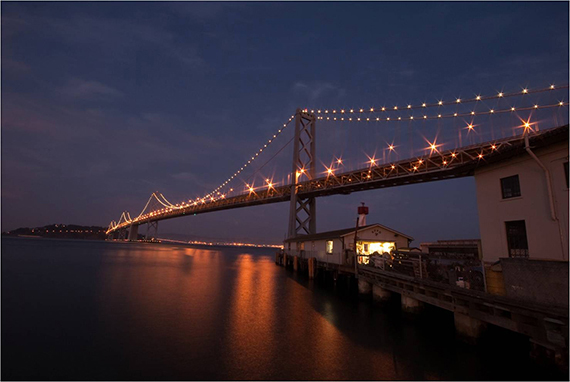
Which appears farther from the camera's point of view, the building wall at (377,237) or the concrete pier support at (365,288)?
the building wall at (377,237)

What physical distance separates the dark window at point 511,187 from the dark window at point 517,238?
3.53 feet

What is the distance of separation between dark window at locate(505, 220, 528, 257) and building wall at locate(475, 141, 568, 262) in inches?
6.4

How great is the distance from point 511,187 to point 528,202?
40.8 inches

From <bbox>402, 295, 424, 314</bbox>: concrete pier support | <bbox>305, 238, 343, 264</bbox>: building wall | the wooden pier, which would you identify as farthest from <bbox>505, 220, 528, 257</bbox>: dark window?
<bbox>305, 238, 343, 264</bbox>: building wall

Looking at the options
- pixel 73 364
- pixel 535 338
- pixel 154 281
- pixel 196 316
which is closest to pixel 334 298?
pixel 196 316

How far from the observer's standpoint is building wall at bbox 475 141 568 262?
10211 mm

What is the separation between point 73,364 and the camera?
926 cm

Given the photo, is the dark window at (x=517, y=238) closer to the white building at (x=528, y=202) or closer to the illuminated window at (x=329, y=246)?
the white building at (x=528, y=202)

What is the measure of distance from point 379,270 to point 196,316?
10.1 metres

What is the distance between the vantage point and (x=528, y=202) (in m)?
11.2

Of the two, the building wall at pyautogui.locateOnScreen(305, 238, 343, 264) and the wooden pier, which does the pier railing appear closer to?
the wooden pier

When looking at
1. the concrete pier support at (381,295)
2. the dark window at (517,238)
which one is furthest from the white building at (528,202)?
the concrete pier support at (381,295)

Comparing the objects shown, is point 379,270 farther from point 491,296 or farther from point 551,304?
point 551,304

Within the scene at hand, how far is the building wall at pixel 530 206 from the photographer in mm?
10211
